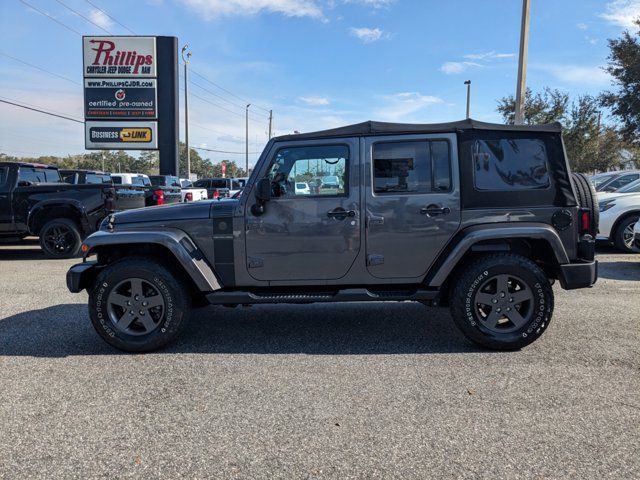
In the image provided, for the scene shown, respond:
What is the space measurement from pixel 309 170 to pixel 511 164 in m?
1.85

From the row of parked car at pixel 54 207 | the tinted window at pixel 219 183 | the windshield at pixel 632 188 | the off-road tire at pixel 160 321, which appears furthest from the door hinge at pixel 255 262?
the tinted window at pixel 219 183

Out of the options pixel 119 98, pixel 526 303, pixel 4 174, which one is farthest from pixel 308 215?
pixel 119 98

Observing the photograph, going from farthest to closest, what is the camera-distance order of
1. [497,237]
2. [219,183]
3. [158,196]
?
[219,183], [158,196], [497,237]

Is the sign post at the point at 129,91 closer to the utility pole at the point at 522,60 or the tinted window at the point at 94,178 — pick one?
the tinted window at the point at 94,178

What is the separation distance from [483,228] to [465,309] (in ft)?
2.44

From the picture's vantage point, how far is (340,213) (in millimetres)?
4387

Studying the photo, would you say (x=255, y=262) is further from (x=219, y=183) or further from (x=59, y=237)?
(x=219, y=183)

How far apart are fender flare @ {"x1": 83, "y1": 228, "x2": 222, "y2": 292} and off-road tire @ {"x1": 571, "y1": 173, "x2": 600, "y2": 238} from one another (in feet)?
11.4

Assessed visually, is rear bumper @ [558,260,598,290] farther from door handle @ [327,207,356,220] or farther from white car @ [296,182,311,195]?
white car @ [296,182,311,195]

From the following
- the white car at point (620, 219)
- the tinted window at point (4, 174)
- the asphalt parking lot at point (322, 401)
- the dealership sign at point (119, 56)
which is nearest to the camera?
the asphalt parking lot at point (322, 401)

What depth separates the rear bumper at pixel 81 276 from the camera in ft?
14.6

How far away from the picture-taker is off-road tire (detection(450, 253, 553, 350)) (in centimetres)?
428

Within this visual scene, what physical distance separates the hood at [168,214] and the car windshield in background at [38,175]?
7.29m

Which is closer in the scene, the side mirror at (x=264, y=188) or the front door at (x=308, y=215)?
the side mirror at (x=264, y=188)
